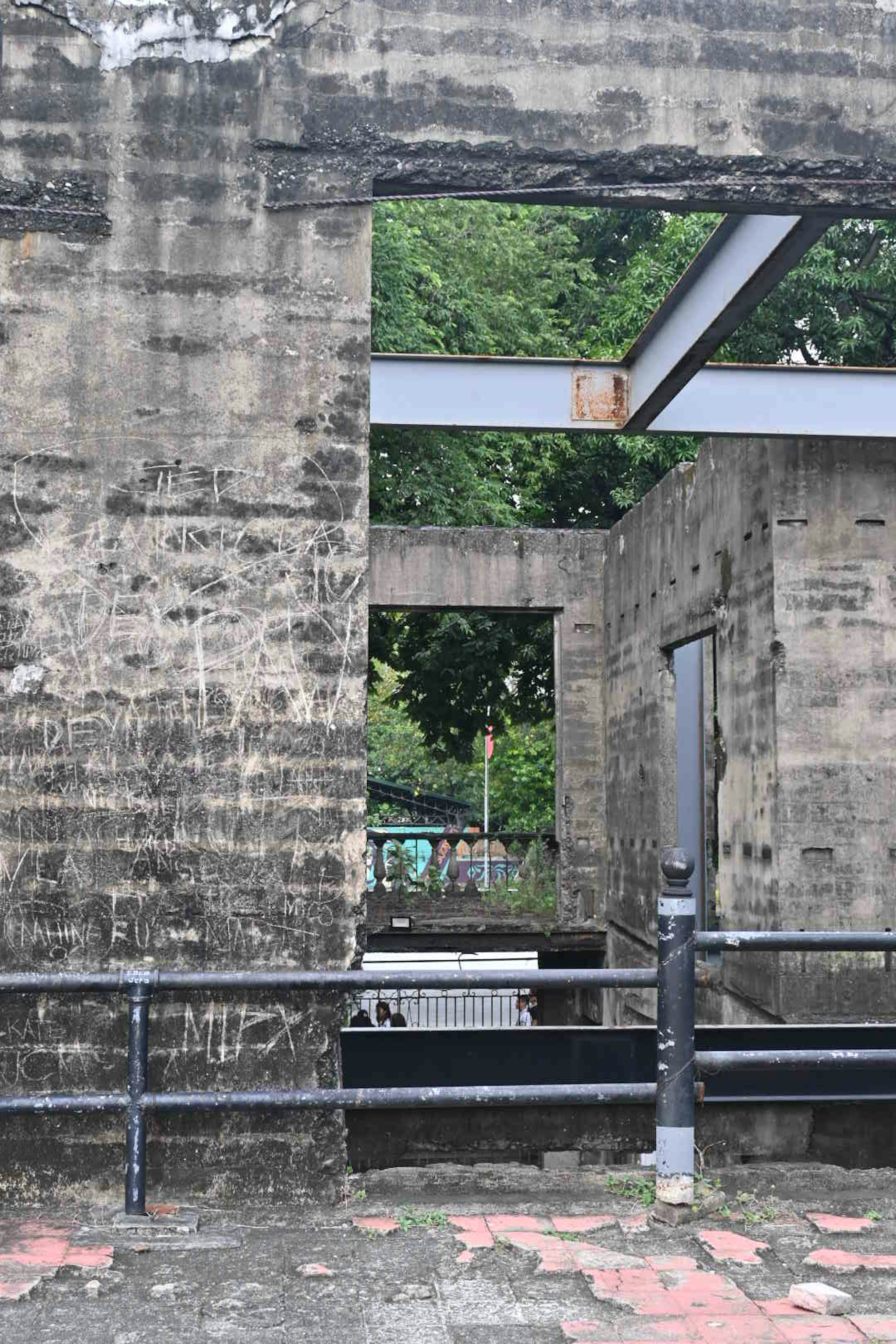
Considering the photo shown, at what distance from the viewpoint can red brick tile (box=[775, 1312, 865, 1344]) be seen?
125 inches

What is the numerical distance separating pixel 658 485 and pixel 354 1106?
9677 millimetres

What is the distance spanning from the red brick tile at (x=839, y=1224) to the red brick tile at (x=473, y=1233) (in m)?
0.99

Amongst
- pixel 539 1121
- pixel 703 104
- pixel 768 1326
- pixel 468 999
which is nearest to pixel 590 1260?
pixel 768 1326

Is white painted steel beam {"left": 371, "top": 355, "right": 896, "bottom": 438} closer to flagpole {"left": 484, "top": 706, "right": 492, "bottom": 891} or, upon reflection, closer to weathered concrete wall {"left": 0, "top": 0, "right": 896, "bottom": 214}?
weathered concrete wall {"left": 0, "top": 0, "right": 896, "bottom": 214}

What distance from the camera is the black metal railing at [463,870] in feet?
53.4

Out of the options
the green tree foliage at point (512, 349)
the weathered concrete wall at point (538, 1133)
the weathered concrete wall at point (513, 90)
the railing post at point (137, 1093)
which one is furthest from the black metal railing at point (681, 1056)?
the green tree foliage at point (512, 349)

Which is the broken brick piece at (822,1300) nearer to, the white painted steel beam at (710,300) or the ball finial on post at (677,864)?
the ball finial on post at (677,864)

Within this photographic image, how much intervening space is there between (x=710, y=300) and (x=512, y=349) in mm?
15696

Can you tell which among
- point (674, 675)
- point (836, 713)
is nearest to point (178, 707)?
point (836, 713)

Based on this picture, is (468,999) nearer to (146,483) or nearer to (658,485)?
(658,485)

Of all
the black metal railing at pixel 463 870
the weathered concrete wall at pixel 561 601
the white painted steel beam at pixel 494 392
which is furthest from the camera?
the black metal railing at pixel 463 870

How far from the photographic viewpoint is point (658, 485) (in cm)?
1315

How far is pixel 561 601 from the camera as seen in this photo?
52.6 feet

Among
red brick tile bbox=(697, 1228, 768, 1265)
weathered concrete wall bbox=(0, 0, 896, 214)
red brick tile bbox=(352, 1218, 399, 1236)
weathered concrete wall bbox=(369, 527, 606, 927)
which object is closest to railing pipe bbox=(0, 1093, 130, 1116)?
red brick tile bbox=(352, 1218, 399, 1236)
